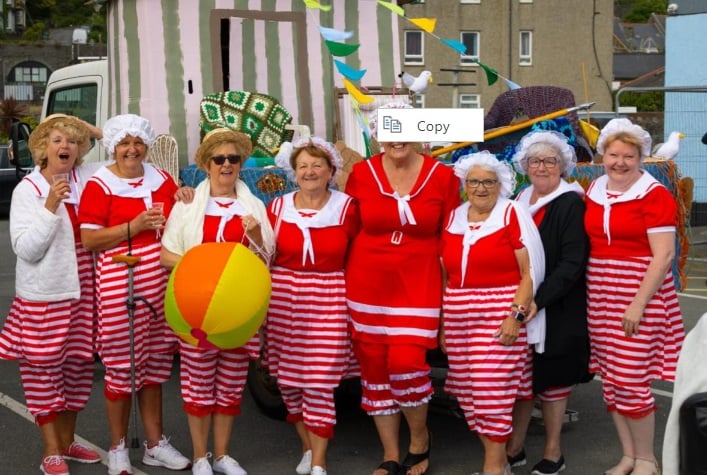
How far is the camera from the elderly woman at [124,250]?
5.14m

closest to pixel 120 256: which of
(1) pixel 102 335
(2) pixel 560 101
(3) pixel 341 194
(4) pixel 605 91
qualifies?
(1) pixel 102 335

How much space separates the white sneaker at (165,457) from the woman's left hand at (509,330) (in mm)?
1728

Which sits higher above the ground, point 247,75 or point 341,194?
point 247,75

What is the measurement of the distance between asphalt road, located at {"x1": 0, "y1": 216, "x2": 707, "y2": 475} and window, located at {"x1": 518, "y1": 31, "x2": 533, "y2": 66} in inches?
1705

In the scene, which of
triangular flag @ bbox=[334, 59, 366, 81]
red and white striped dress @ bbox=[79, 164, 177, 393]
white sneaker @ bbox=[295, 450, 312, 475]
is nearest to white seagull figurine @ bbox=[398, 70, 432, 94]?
triangular flag @ bbox=[334, 59, 366, 81]

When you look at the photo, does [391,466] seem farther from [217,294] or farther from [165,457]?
[217,294]

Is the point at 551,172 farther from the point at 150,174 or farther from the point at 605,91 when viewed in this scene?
the point at 605,91

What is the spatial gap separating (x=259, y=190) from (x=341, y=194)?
759 mm

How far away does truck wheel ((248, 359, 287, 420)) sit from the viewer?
626 cm

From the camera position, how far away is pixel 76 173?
536 cm

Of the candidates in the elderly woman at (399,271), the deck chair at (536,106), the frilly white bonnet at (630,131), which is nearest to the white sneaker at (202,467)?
the elderly woman at (399,271)

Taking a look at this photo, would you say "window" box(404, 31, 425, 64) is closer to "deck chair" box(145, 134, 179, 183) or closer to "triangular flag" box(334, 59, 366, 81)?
"deck chair" box(145, 134, 179, 183)

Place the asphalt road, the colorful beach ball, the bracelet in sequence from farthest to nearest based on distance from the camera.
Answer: the asphalt road
the bracelet
the colorful beach ball

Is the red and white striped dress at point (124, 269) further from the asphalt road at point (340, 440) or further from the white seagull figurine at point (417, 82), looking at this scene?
the white seagull figurine at point (417, 82)
